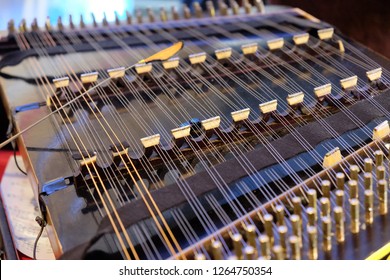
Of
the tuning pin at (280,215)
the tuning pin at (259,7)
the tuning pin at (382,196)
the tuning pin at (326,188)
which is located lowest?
the tuning pin at (382,196)

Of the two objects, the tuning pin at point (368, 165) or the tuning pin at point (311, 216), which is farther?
the tuning pin at point (368, 165)

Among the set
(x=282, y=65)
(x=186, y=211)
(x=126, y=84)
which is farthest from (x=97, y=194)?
(x=282, y=65)

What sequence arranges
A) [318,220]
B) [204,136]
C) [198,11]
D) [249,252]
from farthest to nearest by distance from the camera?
[198,11], [204,136], [318,220], [249,252]

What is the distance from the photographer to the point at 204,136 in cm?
151

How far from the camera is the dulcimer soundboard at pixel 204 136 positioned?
4.01 ft

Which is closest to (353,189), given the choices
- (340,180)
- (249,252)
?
(340,180)

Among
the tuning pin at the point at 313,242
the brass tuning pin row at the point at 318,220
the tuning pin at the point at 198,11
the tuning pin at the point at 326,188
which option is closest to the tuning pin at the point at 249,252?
the brass tuning pin row at the point at 318,220

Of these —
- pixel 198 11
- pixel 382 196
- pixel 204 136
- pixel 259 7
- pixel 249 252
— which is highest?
pixel 198 11

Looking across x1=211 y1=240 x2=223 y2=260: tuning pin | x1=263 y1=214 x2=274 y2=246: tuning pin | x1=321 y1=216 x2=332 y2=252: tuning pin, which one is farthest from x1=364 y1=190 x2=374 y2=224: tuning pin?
x1=211 y1=240 x2=223 y2=260: tuning pin

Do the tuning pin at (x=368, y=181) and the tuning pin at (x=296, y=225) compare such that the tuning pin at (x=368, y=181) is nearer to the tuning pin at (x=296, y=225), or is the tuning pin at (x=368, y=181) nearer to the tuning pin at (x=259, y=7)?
the tuning pin at (x=296, y=225)

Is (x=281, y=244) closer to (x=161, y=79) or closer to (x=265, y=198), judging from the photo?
(x=265, y=198)

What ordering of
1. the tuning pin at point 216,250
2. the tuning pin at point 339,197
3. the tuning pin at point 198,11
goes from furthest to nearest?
the tuning pin at point 198,11 < the tuning pin at point 339,197 < the tuning pin at point 216,250

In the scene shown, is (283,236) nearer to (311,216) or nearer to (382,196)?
(311,216)
